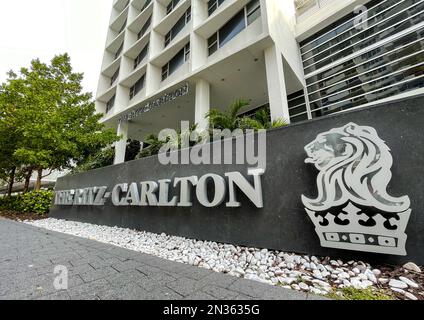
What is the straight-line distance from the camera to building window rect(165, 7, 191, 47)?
11570 mm

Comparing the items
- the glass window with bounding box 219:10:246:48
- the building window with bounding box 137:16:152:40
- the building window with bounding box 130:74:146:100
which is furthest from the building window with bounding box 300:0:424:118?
the building window with bounding box 137:16:152:40

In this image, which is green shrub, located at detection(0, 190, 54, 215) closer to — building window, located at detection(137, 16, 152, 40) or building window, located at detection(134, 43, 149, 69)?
building window, located at detection(134, 43, 149, 69)

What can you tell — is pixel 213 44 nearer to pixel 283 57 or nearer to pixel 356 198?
pixel 283 57

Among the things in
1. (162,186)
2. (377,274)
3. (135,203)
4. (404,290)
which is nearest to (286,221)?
(377,274)

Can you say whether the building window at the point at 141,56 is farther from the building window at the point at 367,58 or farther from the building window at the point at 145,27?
the building window at the point at 367,58

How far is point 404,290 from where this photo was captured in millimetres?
1854

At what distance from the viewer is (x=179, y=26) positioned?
12023mm

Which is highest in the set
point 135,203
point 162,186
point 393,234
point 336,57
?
point 336,57

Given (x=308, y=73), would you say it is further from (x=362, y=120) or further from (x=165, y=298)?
(x=165, y=298)

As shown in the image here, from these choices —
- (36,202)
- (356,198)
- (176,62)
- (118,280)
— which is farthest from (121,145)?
(356,198)

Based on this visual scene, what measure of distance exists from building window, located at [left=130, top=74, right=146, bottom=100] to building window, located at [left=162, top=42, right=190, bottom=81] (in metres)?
2.55

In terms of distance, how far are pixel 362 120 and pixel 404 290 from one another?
200cm

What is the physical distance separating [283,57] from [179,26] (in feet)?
25.0

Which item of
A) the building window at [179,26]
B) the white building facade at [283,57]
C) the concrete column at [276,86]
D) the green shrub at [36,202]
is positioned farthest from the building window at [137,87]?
the concrete column at [276,86]
